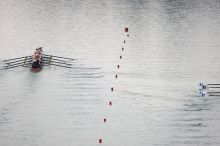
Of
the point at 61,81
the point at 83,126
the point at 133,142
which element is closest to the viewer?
the point at 133,142

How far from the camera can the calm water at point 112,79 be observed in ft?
74.4

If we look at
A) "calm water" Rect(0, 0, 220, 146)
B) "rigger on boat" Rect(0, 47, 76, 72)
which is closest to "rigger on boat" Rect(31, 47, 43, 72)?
"rigger on boat" Rect(0, 47, 76, 72)

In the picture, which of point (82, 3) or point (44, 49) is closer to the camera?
point (44, 49)

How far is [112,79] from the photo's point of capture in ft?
98.1

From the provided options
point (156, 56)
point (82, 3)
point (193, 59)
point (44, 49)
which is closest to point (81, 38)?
point (44, 49)

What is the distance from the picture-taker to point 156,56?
34.8 meters

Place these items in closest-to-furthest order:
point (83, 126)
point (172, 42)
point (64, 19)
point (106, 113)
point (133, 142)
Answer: point (133, 142) < point (83, 126) < point (106, 113) < point (172, 42) < point (64, 19)

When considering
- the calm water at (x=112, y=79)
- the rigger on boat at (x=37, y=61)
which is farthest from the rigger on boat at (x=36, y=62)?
the calm water at (x=112, y=79)

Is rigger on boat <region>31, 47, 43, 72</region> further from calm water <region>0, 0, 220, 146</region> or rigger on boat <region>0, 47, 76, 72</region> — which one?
calm water <region>0, 0, 220, 146</region>

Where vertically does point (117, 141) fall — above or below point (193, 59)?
below

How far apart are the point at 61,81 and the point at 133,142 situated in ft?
33.2

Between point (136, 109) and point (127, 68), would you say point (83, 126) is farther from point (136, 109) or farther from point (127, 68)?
point (127, 68)

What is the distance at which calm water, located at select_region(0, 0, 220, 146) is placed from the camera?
2267 centimetres

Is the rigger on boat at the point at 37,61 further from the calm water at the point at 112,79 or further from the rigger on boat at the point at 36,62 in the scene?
the calm water at the point at 112,79
